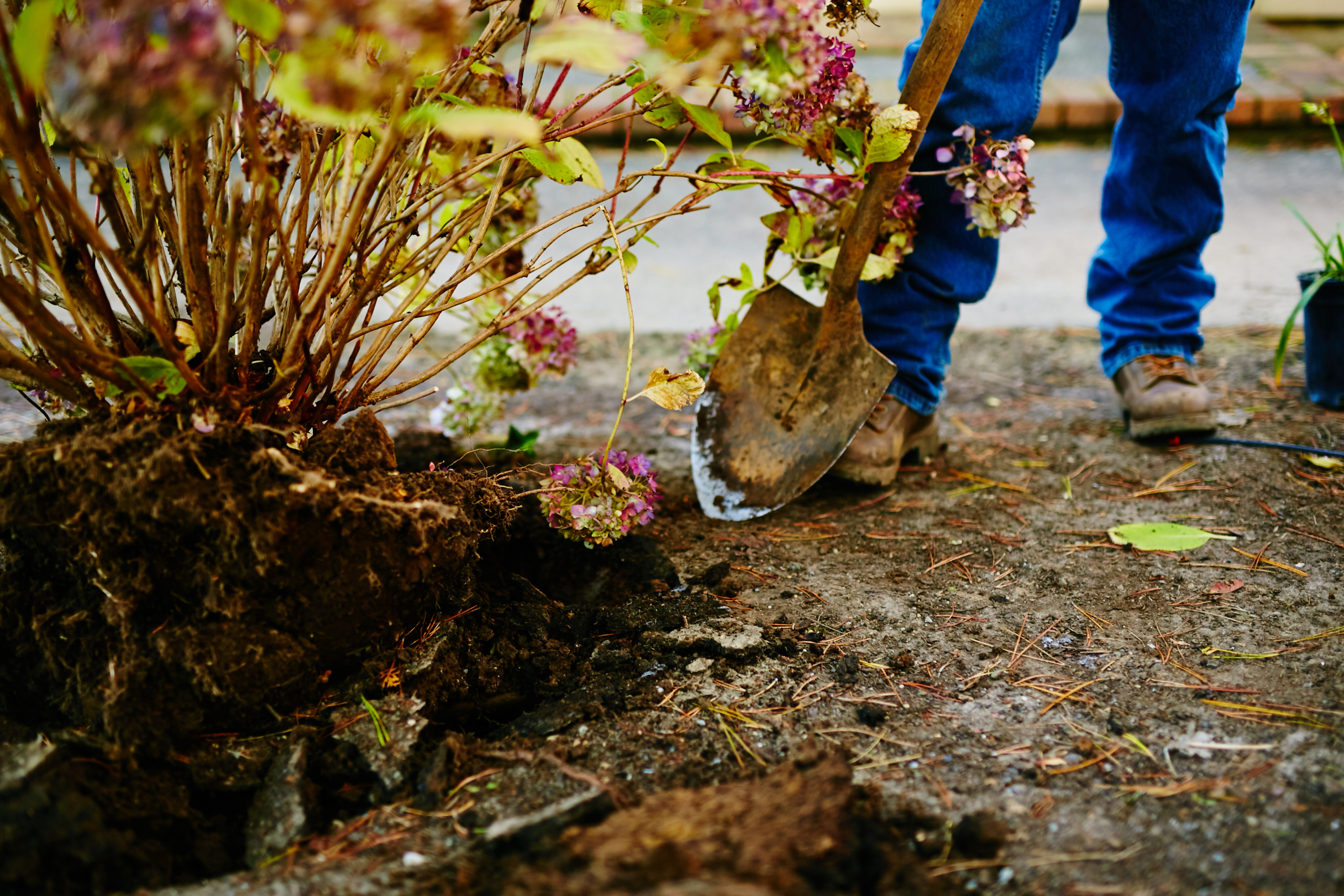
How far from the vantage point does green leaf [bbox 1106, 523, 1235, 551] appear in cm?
172

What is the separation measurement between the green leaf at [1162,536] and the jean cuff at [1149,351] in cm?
66

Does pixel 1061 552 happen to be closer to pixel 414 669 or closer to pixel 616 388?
pixel 414 669

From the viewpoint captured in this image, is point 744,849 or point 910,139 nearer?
point 744,849

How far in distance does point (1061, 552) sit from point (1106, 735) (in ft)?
1.95

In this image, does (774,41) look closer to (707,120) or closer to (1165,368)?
(707,120)

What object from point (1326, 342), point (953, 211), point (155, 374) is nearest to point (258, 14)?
point (155, 374)

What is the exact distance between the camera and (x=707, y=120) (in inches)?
53.5

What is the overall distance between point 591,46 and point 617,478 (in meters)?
0.74

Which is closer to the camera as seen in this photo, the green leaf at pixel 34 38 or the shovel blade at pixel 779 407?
the green leaf at pixel 34 38

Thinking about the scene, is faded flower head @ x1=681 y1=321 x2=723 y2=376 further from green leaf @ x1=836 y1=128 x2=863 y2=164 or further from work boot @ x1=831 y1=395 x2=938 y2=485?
green leaf @ x1=836 y1=128 x2=863 y2=164

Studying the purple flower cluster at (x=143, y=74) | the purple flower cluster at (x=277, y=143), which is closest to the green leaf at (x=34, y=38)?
the purple flower cluster at (x=143, y=74)

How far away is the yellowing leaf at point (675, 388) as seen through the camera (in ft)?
4.69

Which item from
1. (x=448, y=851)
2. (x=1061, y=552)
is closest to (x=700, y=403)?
(x=1061, y=552)

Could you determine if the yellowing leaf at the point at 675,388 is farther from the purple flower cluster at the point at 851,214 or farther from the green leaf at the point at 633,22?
the purple flower cluster at the point at 851,214
